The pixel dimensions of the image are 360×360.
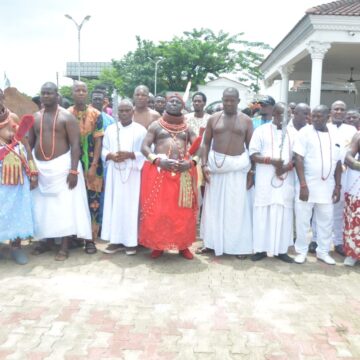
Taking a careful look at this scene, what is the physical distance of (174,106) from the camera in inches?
192

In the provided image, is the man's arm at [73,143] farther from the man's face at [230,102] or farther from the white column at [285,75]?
the white column at [285,75]

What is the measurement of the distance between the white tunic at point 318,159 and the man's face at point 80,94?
2.55 m

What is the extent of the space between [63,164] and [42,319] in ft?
6.49

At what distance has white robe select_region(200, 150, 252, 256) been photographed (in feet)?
16.6

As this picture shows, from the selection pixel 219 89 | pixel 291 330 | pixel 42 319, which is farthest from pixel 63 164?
pixel 219 89

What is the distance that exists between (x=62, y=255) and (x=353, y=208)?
3318mm

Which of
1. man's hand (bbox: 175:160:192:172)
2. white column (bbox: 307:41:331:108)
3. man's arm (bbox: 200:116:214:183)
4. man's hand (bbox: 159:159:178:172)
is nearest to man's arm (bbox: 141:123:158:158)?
man's hand (bbox: 159:159:178:172)

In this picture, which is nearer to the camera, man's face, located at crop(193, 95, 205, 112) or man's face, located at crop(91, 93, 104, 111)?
man's face, located at crop(91, 93, 104, 111)

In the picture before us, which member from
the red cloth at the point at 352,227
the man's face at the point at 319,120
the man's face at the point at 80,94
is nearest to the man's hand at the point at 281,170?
the man's face at the point at 319,120

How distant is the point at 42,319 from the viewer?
11.5ft

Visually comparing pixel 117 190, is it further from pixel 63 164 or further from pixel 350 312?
pixel 350 312

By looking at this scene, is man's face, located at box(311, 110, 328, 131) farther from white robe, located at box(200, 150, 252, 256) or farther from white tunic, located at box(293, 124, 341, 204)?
white robe, located at box(200, 150, 252, 256)

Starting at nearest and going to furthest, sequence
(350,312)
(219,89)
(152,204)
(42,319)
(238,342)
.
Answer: (238,342) → (42,319) → (350,312) → (152,204) → (219,89)

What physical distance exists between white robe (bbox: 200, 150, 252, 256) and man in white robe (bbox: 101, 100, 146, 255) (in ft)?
2.78
